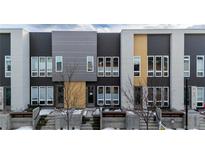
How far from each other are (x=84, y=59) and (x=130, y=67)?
4.06 ft

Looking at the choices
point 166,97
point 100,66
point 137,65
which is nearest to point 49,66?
point 100,66

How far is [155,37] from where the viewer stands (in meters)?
4.80

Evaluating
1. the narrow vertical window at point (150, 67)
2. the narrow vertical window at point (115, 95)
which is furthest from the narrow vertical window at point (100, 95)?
the narrow vertical window at point (150, 67)

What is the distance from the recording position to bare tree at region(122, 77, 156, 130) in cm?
429

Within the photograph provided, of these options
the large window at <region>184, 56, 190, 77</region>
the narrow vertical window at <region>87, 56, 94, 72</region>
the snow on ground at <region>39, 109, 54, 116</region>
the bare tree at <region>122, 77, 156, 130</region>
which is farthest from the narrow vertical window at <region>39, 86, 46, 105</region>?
the large window at <region>184, 56, 190, 77</region>

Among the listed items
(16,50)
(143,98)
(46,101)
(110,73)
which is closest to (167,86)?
(143,98)

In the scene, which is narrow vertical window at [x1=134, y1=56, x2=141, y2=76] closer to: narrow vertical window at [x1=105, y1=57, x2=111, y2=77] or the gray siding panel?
narrow vertical window at [x1=105, y1=57, x2=111, y2=77]

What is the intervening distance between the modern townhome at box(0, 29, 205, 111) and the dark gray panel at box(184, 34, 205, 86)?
0.9 inches

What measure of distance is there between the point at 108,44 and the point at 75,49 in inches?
35.9

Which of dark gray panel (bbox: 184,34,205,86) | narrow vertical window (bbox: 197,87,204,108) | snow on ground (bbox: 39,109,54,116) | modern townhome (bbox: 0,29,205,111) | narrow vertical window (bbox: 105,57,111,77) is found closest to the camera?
dark gray panel (bbox: 184,34,205,86)

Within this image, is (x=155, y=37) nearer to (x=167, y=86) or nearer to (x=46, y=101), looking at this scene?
(x=167, y=86)

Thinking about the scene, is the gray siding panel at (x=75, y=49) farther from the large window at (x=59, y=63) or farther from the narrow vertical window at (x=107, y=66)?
the narrow vertical window at (x=107, y=66)

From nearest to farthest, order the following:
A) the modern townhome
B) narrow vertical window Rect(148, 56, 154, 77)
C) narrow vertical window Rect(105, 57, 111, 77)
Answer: the modern townhome, narrow vertical window Rect(148, 56, 154, 77), narrow vertical window Rect(105, 57, 111, 77)

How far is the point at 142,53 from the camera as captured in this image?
509cm
